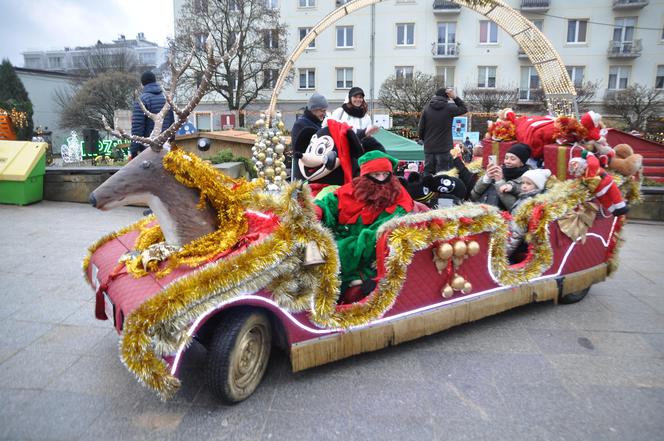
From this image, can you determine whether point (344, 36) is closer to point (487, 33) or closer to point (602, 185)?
point (487, 33)

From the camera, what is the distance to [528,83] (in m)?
31.4

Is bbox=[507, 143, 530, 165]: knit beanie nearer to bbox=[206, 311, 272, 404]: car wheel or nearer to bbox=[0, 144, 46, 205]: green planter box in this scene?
bbox=[206, 311, 272, 404]: car wheel

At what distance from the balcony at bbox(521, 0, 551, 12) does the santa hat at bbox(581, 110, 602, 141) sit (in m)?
30.6

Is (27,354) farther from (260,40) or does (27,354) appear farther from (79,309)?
(260,40)

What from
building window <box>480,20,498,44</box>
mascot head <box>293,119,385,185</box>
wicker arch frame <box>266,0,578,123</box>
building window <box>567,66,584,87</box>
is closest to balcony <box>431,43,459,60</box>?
building window <box>480,20,498,44</box>

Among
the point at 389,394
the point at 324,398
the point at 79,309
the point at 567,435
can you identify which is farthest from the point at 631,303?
the point at 79,309

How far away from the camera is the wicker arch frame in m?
7.89

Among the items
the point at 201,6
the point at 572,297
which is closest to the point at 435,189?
the point at 572,297

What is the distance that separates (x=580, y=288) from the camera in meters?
4.30

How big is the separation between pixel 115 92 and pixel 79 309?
25.5 metres

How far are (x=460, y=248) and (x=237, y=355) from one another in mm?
1685

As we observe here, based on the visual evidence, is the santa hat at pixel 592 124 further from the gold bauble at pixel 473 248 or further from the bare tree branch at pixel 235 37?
the bare tree branch at pixel 235 37

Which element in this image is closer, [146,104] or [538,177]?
[538,177]

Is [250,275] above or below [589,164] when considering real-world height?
below
